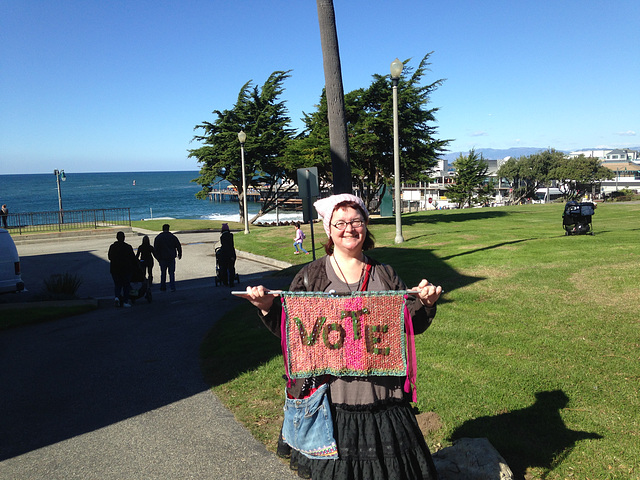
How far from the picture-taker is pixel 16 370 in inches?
311

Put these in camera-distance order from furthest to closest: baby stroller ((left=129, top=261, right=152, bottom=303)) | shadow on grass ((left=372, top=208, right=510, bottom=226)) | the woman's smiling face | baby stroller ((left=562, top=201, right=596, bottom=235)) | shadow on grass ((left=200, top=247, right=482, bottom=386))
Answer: shadow on grass ((left=372, top=208, right=510, bottom=226)) < baby stroller ((left=562, top=201, right=596, bottom=235)) < baby stroller ((left=129, top=261, right=152, bottom=303)) < shadow on grass ((left=200, top=247, right=482, bottom=386)) < the woman's smiling face

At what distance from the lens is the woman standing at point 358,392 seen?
2.91m

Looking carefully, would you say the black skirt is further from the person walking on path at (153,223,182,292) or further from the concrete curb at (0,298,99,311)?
the person walking on path at (153,223,182,292)

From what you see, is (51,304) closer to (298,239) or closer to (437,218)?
(298,239)

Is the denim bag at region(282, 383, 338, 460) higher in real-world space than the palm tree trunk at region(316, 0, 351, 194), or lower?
lower

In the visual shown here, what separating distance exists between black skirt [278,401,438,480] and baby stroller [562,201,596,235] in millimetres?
15771

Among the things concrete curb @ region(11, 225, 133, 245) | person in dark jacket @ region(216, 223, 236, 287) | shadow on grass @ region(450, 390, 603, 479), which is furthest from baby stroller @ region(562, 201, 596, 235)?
concrete curb @ region(11, 225, 133, 245)

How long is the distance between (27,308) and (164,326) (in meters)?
4.14

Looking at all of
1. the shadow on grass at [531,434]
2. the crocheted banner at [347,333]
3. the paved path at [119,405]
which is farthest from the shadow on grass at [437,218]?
the crocheted banner at [347,333]

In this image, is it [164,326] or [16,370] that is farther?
[164,326]

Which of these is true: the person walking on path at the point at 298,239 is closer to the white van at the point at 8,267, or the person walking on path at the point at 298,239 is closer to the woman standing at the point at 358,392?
the white van at the point at 8,267

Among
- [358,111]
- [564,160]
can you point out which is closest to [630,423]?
[358,111]

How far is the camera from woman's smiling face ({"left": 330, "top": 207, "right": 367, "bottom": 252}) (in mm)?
3211

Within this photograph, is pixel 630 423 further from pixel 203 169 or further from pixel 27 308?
pixel 203 169
